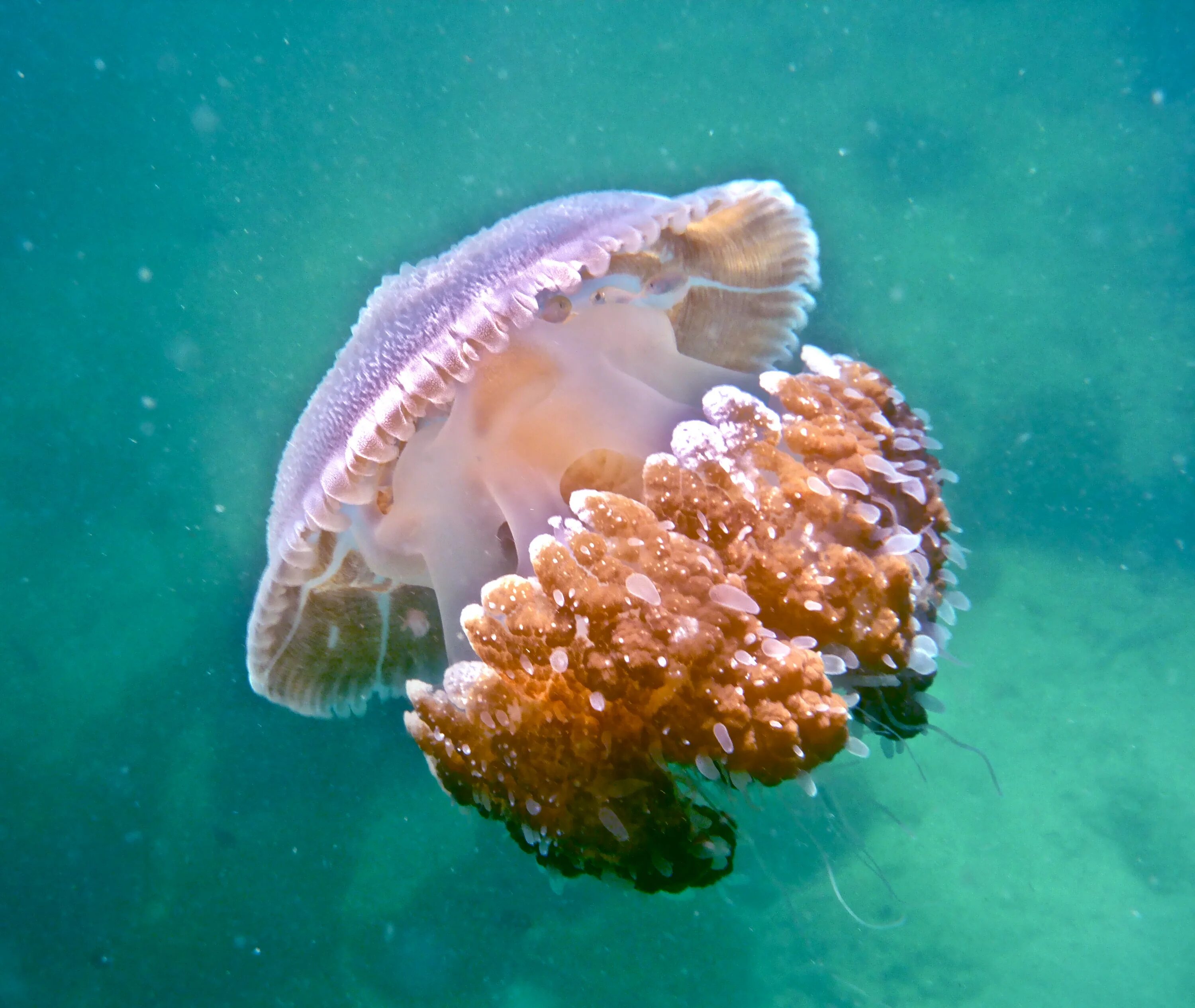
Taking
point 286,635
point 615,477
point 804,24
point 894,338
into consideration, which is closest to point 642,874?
point 615,477

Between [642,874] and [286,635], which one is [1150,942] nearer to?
[642,874]

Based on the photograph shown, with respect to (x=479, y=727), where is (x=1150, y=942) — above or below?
below

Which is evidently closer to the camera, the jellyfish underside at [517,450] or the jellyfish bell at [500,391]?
the jellyfish bell at [500,391]

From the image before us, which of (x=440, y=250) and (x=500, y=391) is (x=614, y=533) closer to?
(x=500, y=391)

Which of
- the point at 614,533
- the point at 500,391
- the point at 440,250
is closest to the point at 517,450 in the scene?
the point at 500,391

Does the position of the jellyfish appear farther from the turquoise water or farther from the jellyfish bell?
the turquoise water

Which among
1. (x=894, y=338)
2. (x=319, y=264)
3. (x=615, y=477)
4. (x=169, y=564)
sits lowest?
(x=169, y=564)

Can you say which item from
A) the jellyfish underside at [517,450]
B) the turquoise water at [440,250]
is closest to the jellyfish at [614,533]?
the jellyfish underside at [517,450]

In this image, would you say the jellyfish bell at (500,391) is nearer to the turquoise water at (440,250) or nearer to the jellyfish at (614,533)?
the jellyfish at (614,533)

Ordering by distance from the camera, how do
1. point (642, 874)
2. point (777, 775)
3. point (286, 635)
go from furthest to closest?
point (286, 635) → point (642, 874) → point (777, 775)
